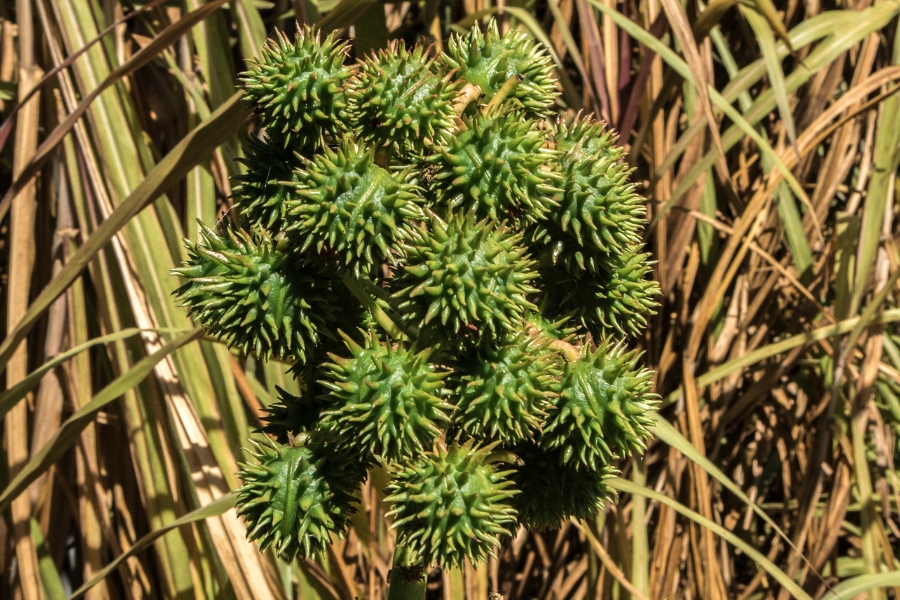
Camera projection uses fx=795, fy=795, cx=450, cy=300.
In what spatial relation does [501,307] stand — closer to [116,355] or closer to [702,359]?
[116,355]

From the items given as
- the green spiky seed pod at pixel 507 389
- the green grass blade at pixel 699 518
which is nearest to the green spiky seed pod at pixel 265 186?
the green spiky seed pod at pixel 507 389

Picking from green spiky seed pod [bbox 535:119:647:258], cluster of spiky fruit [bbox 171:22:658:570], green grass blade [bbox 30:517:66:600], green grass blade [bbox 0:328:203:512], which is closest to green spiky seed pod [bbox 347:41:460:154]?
cluster of spiky fruit [bbox 171:22:658:570]

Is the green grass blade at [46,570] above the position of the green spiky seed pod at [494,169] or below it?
below

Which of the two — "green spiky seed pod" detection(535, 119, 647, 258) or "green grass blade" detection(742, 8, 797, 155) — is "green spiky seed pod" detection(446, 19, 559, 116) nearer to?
"green spiky seed pod" detection(535, 119, 647, 258)

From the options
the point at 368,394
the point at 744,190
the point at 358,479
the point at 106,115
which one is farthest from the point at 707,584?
the point at 106,115

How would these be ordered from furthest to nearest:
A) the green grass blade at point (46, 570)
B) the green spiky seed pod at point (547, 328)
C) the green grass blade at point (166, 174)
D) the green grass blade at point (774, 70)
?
the green grass blade at point (46, 570)
the green grass blade at point (774, 70)
the green grass blade at point (166, 174)
the green spiky seed pod at point (547, 328)

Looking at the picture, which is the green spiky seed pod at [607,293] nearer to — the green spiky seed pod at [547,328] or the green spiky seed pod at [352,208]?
the green spiky seed pod at [547,328]
